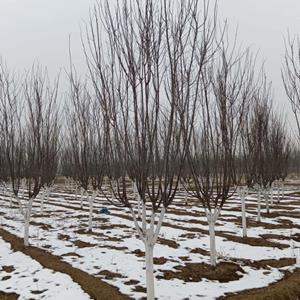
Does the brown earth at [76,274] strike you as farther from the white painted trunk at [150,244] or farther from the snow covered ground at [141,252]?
the white painted trunk at [150,244]

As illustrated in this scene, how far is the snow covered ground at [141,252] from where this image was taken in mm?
5637

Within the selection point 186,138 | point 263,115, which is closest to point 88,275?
point 186,138

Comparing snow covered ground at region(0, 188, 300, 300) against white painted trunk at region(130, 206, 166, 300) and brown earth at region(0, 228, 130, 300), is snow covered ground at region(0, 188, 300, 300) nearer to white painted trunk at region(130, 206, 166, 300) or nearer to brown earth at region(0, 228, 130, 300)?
brown earth at region(0, 228, 130, 300)

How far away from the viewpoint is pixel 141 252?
808 centimetres

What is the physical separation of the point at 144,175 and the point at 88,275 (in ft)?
10.1

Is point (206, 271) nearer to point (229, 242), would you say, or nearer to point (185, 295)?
point (185, 295)

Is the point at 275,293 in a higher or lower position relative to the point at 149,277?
lower

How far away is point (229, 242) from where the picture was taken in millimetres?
9164

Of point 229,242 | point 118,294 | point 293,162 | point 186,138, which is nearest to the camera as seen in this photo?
point 186,138

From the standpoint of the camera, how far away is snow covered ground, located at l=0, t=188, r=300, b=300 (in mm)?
5637

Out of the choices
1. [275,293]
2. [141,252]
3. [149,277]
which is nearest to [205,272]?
[275,293]

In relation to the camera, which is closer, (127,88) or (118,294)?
(127,88)

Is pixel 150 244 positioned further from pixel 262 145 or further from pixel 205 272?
pixel 262 145

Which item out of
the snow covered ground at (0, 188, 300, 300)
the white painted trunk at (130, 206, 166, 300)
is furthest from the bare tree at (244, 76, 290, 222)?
the white painted trunk at (130, 206, 166, 300)
